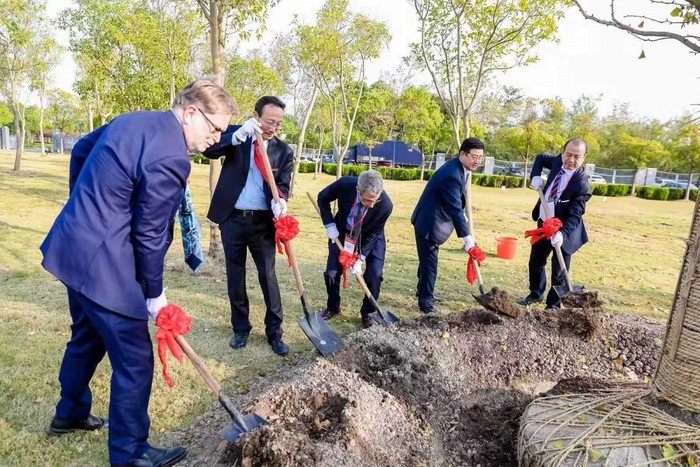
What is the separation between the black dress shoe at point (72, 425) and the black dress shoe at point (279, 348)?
151cm

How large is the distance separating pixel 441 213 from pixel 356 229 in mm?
1028

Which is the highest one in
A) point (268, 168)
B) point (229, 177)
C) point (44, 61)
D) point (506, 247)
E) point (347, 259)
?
point (44, 61)

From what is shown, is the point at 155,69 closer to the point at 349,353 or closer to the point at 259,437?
the point at 349,353

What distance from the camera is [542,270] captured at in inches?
227

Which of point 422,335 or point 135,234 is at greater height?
point 135,234

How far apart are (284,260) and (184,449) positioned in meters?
4.87

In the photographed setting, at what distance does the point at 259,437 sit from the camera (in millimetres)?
2188

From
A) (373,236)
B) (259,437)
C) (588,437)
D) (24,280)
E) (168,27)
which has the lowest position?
(24,280)

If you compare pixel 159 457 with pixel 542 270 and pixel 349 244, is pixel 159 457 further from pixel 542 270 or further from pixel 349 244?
pixel 542 270

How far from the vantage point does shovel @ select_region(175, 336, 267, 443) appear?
2.41m

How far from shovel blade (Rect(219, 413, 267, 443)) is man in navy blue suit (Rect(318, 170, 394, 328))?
7.03 ft

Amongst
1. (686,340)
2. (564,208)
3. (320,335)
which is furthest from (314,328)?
(564,208)

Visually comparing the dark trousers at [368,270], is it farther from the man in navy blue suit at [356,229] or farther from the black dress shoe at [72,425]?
the black dress shoe at [72,425]

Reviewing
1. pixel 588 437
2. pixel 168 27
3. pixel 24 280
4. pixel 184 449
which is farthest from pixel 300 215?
pixel 588 437
